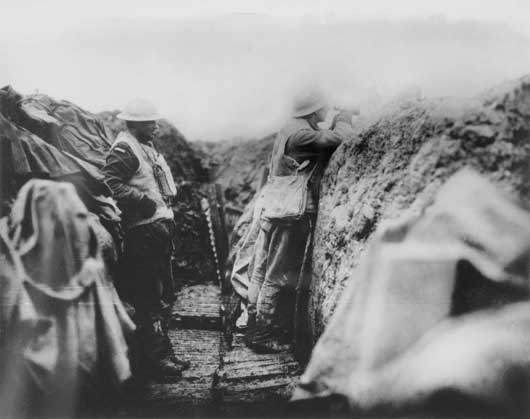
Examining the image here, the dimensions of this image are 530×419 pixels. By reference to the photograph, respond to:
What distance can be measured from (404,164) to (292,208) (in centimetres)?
84

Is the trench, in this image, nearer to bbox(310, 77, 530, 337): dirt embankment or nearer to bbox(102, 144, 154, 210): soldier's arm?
bbox(310, 77, 530, 337): dirt embankment

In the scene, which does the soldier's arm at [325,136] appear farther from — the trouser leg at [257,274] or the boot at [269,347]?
the boot at [269,347]

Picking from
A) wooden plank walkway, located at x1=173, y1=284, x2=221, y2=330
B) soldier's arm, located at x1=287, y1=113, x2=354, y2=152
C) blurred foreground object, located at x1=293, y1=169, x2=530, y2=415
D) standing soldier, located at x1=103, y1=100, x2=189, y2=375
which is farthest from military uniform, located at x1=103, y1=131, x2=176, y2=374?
blurred foreground object, located at x1=293, y1=169, x2=530, y2=415

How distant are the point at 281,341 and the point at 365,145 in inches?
56.3

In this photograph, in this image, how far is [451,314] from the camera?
2389 mm

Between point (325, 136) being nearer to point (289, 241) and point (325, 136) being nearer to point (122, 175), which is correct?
point (289, 241)

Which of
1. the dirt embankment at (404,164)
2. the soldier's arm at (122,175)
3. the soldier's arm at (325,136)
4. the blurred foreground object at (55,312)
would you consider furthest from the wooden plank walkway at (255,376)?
the soldier's arm at (325,136)

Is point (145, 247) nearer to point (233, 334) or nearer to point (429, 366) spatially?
point (233, 334)

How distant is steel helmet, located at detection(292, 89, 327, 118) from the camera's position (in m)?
3.05

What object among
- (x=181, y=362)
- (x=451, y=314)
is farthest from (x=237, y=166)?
(x=451, y=314)

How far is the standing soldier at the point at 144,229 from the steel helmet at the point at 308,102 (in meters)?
0.95

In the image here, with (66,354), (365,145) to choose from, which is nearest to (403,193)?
(365,145)

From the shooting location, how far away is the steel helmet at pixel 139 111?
3.03m

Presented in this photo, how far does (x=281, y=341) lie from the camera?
10.2ft
